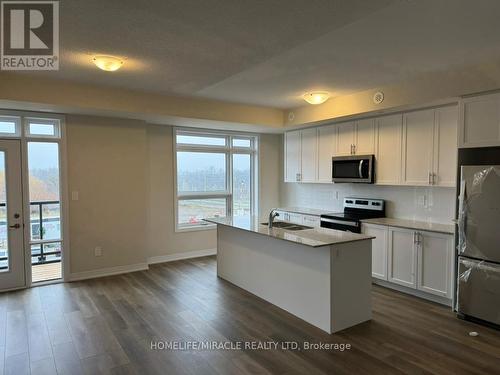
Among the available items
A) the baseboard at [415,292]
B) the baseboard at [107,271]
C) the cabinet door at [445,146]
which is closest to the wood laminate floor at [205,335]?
the baseboard at [415,292]

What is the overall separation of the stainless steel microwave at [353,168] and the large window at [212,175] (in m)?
2.08

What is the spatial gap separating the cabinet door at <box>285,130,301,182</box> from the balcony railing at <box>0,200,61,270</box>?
385cm

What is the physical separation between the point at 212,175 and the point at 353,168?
8.74 feet

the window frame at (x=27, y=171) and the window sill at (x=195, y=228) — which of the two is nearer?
the window frame at (x=27, y=171)

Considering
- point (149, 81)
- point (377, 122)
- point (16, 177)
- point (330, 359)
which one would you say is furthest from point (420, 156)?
point (16, 177)

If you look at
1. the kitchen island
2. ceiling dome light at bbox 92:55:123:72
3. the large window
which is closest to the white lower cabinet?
the kitchen island

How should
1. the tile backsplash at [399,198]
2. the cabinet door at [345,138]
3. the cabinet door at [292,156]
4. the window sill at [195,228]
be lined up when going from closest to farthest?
the tile backsplash at [399,198] < the cabinet door at [345,138] < the window sill at [195,228] < the cabinet door at [292,156]

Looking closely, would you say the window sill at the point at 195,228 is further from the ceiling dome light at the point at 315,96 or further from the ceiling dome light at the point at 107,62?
the ceiling dome light at the point at 107,62

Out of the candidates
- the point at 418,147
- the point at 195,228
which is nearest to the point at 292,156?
the point at 195,228

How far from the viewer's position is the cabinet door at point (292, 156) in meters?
6.27

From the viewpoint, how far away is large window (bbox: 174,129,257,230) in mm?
6172

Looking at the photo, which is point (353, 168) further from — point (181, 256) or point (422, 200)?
point (181, 256)

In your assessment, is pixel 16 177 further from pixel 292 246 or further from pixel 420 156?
pixel 420 156

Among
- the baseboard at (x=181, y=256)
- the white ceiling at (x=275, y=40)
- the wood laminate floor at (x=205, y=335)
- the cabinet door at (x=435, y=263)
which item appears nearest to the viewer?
the white ceiling at (x=275, y=40)
